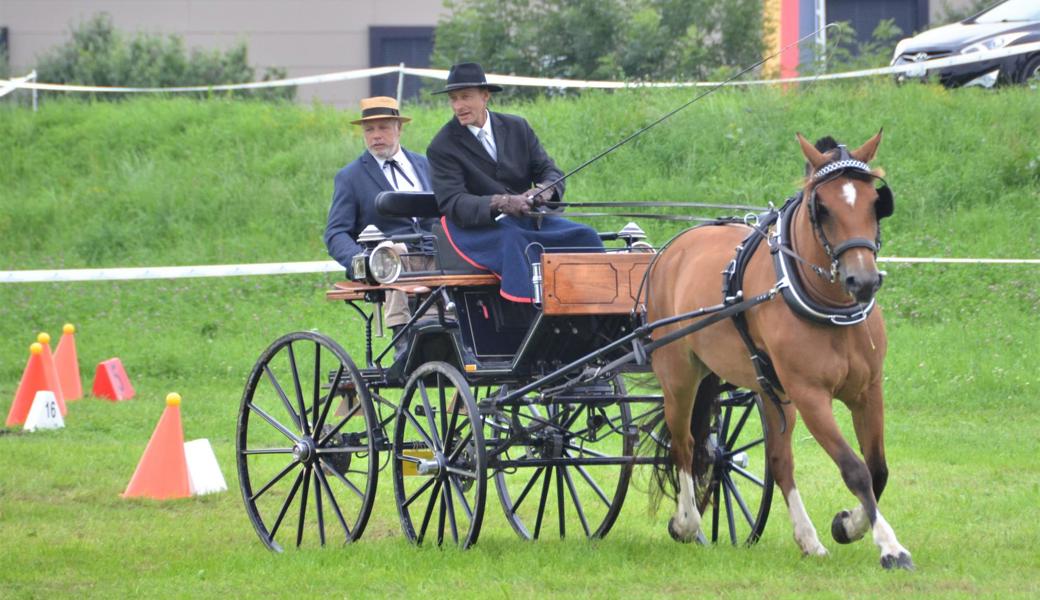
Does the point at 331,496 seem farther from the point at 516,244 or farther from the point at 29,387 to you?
the point at 29,387

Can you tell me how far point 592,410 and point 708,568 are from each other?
134 centimetres

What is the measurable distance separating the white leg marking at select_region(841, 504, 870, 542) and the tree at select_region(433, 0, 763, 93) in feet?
40.7

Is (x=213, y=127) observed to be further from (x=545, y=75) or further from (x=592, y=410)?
(x=592, y=410)

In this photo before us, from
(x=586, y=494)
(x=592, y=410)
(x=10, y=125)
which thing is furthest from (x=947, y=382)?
(x=10, y=125)

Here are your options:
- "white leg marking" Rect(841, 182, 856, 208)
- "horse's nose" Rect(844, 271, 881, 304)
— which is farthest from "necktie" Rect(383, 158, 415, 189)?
"horse's nose" Rect(844, 271, 881, 304)

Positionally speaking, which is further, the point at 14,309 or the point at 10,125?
the point at 10,125

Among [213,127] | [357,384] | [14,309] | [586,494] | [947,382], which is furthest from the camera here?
[213,127]

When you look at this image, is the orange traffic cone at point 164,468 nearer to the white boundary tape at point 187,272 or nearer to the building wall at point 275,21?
the white boundary tape at point 187,272

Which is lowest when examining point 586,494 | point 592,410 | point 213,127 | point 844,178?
point 586,494

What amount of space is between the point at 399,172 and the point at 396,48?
50.2 ft

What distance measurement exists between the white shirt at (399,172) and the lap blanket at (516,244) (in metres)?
1.58

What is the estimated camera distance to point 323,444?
26.9ft

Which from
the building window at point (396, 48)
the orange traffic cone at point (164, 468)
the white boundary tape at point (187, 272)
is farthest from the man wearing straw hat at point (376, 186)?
the building window at point (396, 48)

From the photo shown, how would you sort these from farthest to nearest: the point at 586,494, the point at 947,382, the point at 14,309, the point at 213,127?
1. the point at 213,127
2. the point at 14,309
3. the point at 947,382
4. the point at 586,494
